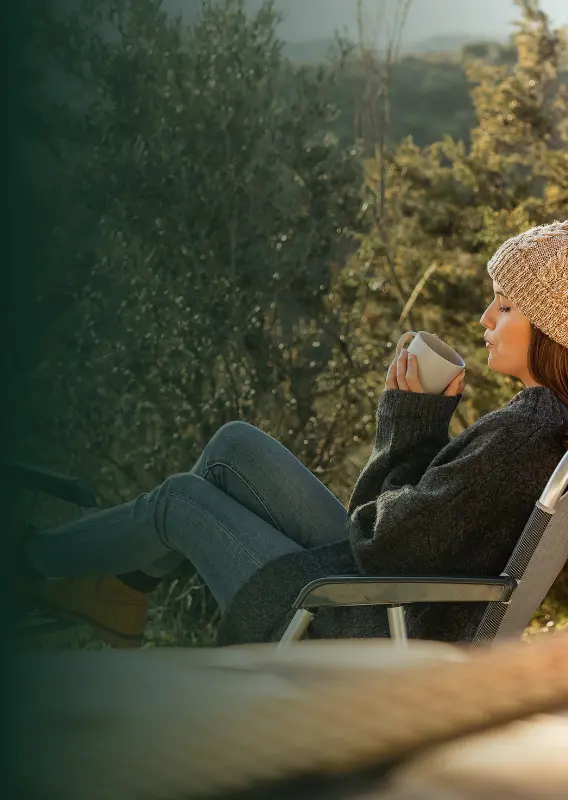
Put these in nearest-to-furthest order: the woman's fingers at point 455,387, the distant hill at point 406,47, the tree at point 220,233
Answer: the woman's fingers at point 455,387 → the tree at point 220,233 → the distant hill at point 406,47

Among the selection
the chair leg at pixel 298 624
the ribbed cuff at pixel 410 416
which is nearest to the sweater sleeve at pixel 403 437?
the ribbed cuff at pixel 410 416

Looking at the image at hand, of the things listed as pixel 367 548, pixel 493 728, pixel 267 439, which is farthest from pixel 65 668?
pixel 267 439

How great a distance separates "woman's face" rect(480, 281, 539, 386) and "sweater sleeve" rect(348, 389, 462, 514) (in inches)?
5.7

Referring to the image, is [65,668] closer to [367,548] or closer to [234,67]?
[367,548]

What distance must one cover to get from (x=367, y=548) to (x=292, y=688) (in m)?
1.65

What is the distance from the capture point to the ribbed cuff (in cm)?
231

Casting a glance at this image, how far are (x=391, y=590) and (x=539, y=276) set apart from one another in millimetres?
753

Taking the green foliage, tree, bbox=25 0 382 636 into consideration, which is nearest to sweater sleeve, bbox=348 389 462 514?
the green foliage

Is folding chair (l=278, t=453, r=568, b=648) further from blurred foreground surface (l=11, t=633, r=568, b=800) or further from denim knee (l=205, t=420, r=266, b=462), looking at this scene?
blurred foreground surface (l=11, t=633, r=568, b=800)

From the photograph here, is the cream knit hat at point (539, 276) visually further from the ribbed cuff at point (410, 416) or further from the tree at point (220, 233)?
the tree at point (220, 233)

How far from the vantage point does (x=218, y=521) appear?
7.73 ft

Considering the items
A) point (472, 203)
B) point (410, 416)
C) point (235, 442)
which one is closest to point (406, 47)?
point (472, 203)

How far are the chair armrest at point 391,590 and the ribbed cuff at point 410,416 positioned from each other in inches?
16.0

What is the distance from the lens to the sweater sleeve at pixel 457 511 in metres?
2.09
